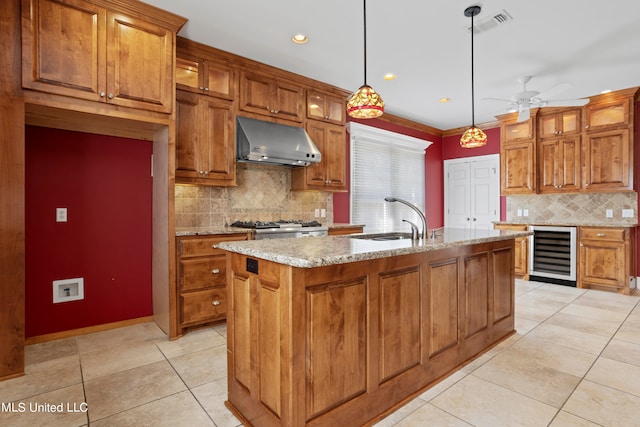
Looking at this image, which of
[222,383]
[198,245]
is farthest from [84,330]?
[222,383]

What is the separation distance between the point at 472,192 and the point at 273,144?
4.57 m

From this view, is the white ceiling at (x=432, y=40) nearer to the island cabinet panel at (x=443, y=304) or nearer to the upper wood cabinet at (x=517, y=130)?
the upper wood cabinet at (x=517, y=130)

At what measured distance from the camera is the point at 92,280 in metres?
3.18

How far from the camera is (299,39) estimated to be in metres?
3.28

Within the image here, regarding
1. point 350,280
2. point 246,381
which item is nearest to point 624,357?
point 350,280

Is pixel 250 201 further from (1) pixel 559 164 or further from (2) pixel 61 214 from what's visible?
(1) pixel 559 164

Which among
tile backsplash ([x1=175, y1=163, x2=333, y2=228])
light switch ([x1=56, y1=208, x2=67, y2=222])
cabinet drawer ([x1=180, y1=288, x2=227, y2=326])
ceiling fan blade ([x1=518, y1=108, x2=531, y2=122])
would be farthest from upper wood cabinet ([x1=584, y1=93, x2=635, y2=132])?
light switch ([x1=56, y1=208, x2=67, y2=222])

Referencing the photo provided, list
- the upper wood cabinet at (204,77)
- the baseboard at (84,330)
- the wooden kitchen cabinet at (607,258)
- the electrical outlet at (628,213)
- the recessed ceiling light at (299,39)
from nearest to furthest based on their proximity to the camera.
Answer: the baseboard at (84,330), the recessed ceiling light at (299,39), the upper wood cabinet at (204,77), the wooden kitchen cabinet at (607,258), the electrical outlet at (628,213)

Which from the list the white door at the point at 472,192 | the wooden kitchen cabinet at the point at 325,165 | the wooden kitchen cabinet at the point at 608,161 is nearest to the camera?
the wooden kitchen cabinet at the point at 325,165

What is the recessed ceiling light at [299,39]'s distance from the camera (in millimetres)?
3230

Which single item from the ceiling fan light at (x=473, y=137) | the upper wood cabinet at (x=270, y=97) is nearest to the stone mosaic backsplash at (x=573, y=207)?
the ceiling fan light at (x=473, y=137)

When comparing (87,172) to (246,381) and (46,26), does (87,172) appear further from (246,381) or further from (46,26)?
(246,381)

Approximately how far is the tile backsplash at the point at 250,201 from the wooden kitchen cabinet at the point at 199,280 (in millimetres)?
645

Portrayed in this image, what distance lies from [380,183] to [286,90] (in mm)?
2493
